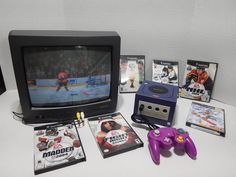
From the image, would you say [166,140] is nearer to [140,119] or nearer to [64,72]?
[140,119]

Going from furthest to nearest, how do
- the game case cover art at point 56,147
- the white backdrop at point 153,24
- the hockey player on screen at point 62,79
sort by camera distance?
the white backdrop at point 153,24 < the hockey player on screen at point 62,79 < the game case cover art at point 56,147

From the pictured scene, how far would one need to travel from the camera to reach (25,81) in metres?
0.72

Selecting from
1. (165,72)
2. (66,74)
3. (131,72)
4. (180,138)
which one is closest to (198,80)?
(165,72)

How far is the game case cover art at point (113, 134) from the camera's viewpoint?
685 millimetres

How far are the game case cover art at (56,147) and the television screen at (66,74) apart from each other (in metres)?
0.12

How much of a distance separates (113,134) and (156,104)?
0.76 feet

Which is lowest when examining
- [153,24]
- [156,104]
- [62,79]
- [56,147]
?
[56,147]

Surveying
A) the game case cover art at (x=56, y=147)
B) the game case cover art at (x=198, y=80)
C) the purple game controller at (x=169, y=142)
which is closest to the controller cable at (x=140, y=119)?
the purple game controller at (x=169, y=142)

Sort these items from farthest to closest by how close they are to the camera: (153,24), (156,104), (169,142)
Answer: (153,24) < (156,104) < (169,142)

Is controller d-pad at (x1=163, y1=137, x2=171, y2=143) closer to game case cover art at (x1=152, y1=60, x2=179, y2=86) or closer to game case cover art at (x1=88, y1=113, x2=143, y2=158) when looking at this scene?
game case cover art at (x1=88, y1=113, x2=143, y2=158)

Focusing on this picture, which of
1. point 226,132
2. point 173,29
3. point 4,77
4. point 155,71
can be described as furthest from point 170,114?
point 4,77

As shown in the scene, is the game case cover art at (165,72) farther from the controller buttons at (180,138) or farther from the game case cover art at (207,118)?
the controller buttons at (180,138)

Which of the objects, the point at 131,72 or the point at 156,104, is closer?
the point at 156,104

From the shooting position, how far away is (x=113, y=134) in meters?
0.75
